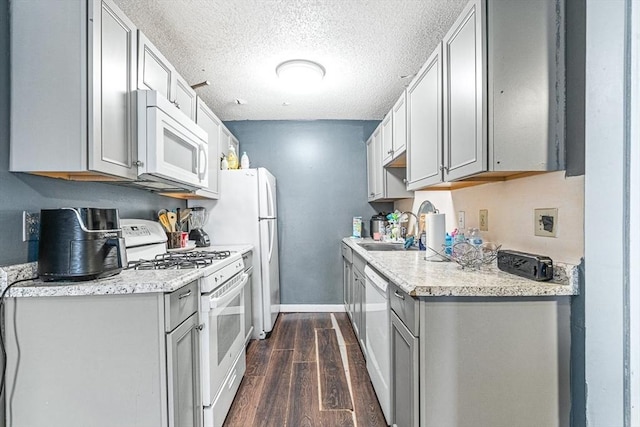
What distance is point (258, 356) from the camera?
8.57 feet

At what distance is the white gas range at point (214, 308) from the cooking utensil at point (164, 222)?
0.16 metres

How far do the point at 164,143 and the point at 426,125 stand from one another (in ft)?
4.88

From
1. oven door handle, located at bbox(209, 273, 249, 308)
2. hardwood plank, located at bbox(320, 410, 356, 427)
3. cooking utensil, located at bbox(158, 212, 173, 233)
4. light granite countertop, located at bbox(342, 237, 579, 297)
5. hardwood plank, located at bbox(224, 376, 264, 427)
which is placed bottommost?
hardwood plank, located at bbox(224, 376, 264, 427)

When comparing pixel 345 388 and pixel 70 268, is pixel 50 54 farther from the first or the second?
pixel 345 388

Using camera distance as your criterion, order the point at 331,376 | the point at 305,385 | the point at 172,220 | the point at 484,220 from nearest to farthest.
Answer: the point at 484,220 < the point at 305,385 < the point at 331,376 < the point at 172,220

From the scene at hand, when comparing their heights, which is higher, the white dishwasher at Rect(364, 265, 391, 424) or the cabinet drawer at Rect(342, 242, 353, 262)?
the cabinet drawer at Rect(342, 242, 353, 262)

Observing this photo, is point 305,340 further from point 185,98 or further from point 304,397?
point 185,98

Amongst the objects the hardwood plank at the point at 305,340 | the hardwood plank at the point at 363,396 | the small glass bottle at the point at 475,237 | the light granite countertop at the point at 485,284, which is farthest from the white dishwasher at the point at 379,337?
the hardwood plank at the point at 305,340

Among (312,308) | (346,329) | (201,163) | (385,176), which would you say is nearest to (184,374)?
(201,163)

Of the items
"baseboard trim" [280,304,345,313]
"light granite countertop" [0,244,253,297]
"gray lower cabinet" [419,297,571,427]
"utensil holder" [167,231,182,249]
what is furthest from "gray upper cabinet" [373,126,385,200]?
"light granite countertop" [0,244,253,297]

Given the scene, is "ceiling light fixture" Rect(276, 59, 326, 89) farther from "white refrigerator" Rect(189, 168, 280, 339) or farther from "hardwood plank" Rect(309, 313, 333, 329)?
"hardwood plank" Rect(309, 313, 333, 329)

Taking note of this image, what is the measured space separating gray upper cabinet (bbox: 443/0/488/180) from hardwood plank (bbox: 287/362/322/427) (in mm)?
1537

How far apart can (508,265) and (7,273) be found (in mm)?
2051

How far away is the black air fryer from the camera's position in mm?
1255
